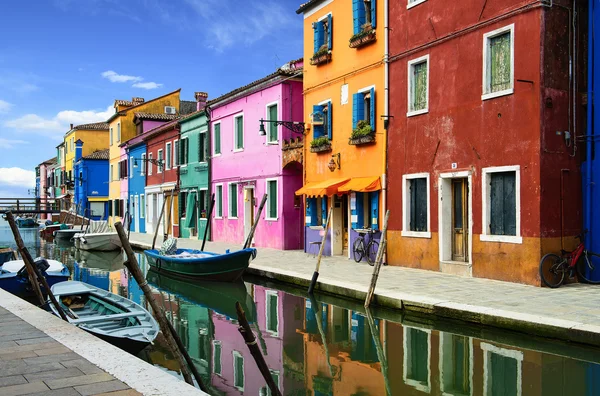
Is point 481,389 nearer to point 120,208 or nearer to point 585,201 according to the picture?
point 585,201

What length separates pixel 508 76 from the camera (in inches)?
476

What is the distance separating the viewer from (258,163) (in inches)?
904

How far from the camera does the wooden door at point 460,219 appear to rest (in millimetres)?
13391

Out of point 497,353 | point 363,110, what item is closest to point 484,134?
point 363,110

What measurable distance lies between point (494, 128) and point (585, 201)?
2.20 meters

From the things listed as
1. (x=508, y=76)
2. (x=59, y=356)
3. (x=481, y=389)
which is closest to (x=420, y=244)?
(x=508, y=76)

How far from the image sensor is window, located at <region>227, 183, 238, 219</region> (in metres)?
25.2

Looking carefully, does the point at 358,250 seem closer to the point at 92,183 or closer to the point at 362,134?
the point at 362,134

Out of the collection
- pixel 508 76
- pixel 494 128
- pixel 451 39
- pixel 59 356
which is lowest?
pixel 59 356

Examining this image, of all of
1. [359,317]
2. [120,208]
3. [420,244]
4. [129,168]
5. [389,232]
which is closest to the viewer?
[359,317]

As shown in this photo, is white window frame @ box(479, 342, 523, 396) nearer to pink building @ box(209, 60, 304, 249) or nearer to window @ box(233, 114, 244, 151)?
pink building @ box(209, 60, 304, 249)

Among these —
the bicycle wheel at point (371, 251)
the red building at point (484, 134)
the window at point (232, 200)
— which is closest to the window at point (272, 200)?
the window at point (232, 200)

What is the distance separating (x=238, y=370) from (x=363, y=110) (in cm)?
1023

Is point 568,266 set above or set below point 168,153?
below
